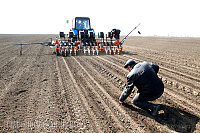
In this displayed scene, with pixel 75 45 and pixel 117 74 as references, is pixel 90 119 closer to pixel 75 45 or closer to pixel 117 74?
pixel 117 74

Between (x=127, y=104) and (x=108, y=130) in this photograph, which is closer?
(x=108, y=130)

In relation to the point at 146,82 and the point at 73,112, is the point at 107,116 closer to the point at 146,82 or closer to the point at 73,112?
the point at 73,112

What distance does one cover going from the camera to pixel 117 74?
653cm

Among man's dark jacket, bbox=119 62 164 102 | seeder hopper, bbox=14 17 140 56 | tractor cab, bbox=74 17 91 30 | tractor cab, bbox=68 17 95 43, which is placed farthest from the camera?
tractor cab, bbox=74 17 91 30

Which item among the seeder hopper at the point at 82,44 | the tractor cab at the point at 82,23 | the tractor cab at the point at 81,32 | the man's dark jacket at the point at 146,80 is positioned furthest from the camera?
the tractor cab at the point at 82,23

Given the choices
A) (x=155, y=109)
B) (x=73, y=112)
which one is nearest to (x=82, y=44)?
(x=73, y=112)

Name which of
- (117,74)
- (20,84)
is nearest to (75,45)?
(117,74)

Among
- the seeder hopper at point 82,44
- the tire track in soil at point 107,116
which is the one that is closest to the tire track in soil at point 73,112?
the tire track in soil at point 107,116

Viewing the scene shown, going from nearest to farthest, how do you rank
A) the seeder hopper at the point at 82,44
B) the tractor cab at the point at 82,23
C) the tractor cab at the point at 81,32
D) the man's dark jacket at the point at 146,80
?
the man's dark jacket at the point at 146,80 → the seeder hopper at the point at 82,44 → the tractor cab at the point at 81,32 → the tractor cab at the point at 82,23

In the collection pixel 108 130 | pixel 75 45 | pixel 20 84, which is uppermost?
pixel 75 45

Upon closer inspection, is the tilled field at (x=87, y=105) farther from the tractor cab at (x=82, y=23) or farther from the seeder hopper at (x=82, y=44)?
the tractor cab at (x=82, y=23)

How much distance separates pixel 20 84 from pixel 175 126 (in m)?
4.66

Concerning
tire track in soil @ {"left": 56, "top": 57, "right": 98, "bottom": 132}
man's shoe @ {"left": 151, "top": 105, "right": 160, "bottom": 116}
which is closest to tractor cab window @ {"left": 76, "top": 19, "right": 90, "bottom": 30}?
tire track in soil @ {"left": 56, "top": 57, "right": 98, "bottom": 132}

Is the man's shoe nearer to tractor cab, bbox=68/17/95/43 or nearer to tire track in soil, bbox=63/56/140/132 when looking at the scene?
tire track in soil, bbox=63/56/140/132
